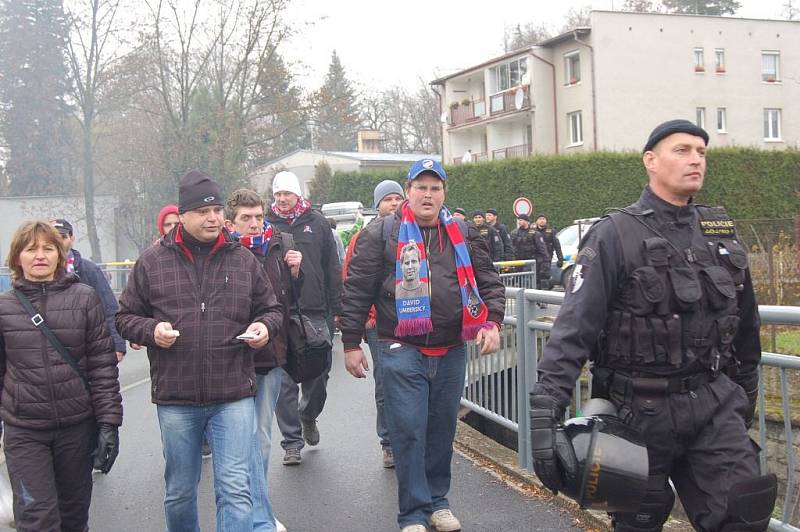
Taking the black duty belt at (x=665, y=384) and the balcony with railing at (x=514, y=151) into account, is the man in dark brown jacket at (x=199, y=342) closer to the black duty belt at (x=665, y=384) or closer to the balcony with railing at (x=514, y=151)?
the black duty belt at (x=665, y=384)

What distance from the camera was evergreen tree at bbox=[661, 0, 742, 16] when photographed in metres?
65.5

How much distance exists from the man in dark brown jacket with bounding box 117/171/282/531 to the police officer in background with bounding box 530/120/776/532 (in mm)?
1629

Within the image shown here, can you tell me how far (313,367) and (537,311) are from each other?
65.3 inches

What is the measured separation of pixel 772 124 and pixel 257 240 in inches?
1777

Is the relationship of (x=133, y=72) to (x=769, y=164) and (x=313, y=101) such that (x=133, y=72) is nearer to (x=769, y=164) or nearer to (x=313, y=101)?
(x=313, y=101)

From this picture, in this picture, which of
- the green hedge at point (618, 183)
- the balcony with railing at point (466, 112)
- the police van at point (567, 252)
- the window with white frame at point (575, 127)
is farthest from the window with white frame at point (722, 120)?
the police van at point (567, 252)

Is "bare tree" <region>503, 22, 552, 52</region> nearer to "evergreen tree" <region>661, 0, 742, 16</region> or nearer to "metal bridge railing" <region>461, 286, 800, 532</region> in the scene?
"evergreen tree" <region>661, 0, 742, 16</region>

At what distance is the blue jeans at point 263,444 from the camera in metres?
4.73

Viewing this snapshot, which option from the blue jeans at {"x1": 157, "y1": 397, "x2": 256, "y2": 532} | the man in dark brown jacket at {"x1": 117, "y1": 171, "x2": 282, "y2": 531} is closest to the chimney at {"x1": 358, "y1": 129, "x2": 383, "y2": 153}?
the man in dark brown jacket at {"x1": 117, "y1": 171, "x2": 282, "y2": 531}

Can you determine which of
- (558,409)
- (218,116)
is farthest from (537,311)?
(218,116)

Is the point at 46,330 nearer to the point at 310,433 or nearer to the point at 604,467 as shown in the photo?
the point at 604,467

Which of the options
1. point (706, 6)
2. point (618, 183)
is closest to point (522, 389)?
point (618, 183)

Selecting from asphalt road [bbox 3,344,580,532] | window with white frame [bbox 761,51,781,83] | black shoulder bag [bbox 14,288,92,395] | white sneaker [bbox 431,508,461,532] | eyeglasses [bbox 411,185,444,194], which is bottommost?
asphalt road [bbox 3,344,580,532]

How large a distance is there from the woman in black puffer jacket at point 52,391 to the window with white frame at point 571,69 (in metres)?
40.5
